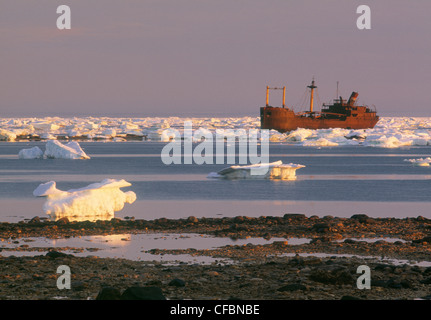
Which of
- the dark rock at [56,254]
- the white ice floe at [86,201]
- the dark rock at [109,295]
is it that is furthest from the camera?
the white ice floe at [86,201]

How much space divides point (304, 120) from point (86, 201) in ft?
274

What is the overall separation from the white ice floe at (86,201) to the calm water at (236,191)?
3.44 ft

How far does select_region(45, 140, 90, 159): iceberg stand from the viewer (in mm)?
44131

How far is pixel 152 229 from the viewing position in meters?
14.6

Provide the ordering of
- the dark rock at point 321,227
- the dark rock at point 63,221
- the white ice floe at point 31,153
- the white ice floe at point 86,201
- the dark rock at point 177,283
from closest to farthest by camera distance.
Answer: the dark rock at point 177,283
the dark rock at point 321,227
the dark rock at point 63,221
the white ice floe at point 86,201
the white ice floe at point 31,153

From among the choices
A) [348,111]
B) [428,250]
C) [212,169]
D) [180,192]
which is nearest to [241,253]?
[428,250]

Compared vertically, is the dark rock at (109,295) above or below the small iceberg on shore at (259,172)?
above

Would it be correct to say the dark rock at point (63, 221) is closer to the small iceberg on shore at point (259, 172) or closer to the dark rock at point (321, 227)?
the dark rock at point (321, 227)

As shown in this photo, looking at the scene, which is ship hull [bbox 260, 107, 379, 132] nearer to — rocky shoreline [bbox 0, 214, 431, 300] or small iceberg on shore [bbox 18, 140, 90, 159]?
small iceberg on shore [bbox 18, 140, 90, 159]

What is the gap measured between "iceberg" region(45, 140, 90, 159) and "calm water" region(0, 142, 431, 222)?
4.48 feet

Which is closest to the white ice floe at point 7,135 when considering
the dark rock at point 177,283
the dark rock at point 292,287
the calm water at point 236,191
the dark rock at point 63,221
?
the calm water at point 236,191

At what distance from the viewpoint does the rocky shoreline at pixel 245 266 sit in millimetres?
8297

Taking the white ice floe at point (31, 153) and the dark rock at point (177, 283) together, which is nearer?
the dark rock at point (177, 283)
